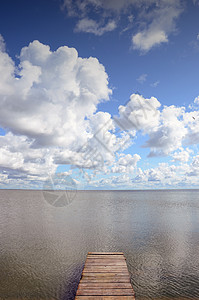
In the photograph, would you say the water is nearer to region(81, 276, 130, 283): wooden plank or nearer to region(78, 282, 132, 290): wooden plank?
region(81, 276, 130, 283): wooden plank

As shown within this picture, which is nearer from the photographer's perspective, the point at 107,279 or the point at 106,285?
the point at 106,285

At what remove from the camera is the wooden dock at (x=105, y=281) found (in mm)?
9297

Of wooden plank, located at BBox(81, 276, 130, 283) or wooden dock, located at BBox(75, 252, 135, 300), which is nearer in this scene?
wooden dock, located at BBox(75, 252, 135, 300)

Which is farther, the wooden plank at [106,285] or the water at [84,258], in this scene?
the water at [84,258]

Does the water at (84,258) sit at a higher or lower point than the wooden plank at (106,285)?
lower

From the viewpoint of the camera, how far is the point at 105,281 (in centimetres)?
1055

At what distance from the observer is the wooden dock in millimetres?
9297

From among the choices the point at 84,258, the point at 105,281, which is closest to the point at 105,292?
the point at 105,281

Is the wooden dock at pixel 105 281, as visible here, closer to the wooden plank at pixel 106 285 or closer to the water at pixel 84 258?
the wooden plank at pixel 106 285

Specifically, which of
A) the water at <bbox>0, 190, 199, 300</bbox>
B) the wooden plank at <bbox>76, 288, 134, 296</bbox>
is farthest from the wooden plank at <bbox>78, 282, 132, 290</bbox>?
the water at <bbox>0, 190, 199, 300</bbox>

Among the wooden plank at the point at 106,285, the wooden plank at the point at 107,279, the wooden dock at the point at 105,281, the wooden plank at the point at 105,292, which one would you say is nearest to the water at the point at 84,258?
the wooden dock at the point at 105,281

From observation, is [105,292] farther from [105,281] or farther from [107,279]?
[107,279]

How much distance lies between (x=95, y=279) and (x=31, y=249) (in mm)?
12407

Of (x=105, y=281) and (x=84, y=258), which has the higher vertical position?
(x=105, y=281)
